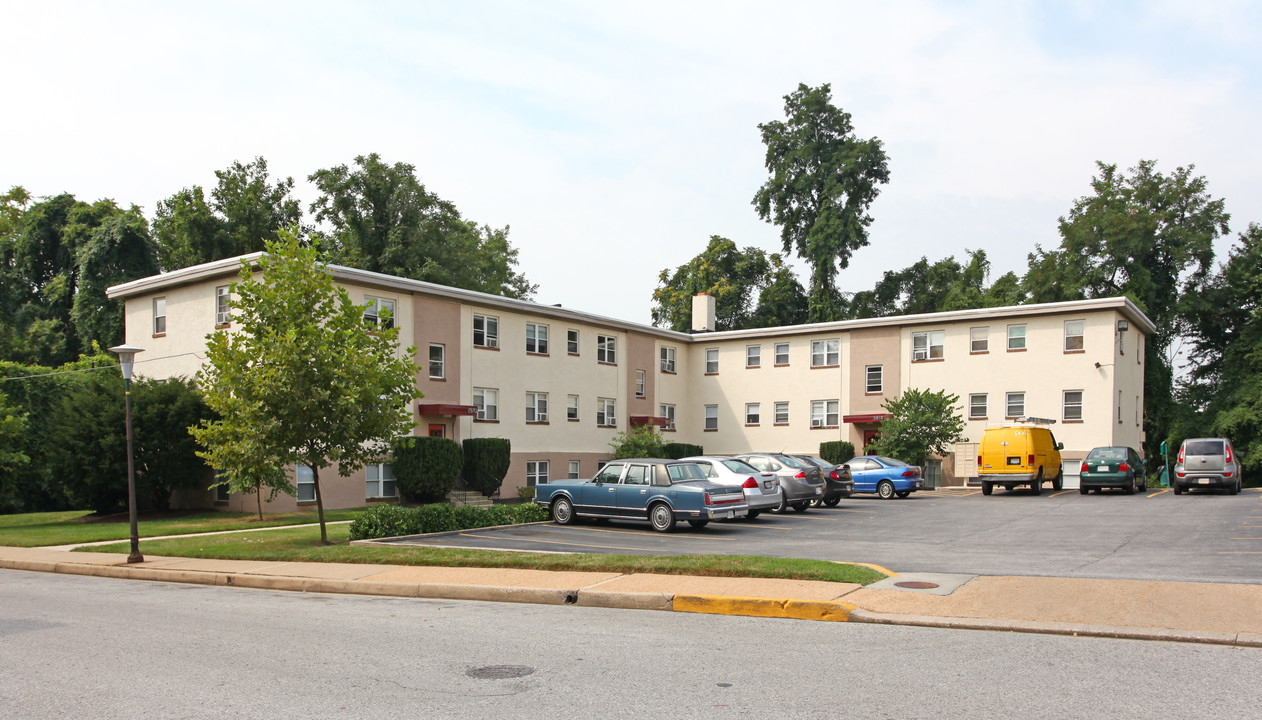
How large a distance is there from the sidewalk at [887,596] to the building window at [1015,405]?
28048 mm

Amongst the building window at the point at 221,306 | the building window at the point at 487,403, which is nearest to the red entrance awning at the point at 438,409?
the building window at the point at 487,403

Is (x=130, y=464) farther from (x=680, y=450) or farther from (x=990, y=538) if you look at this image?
(x=680, y=450)

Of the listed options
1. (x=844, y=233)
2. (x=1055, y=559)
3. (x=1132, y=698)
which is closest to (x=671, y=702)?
(x=1132, y=698)

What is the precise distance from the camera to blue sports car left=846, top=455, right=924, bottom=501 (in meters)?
31.9

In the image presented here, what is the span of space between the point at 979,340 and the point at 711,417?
13288mm

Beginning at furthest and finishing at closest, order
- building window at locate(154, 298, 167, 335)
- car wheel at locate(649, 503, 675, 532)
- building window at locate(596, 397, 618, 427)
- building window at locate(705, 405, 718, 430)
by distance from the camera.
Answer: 1. building window at locate(705, 405, 718, 430)
2. building window at locate(596, 397, 618, 427)
3. building window at locate(154, 298, 167, 335)
4. car wheel at locate(649, 503, 675, 532)

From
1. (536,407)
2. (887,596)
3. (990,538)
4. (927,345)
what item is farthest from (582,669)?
(927,345)

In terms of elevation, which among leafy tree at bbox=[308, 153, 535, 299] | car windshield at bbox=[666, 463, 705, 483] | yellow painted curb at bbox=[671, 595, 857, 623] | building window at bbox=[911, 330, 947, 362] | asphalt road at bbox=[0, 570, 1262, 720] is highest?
leafy tree at bbox=[308, 153, 535, 299]

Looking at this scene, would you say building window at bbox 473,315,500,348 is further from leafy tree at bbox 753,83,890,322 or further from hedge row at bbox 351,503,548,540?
leafy tree at bbox 753,83,890,322

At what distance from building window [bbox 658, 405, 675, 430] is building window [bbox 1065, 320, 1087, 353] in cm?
1757

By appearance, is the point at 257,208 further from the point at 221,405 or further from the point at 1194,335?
the point at 1194,335

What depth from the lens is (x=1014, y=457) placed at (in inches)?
1198

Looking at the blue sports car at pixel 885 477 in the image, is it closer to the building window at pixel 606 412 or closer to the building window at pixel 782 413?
the building window at pixel 782 413

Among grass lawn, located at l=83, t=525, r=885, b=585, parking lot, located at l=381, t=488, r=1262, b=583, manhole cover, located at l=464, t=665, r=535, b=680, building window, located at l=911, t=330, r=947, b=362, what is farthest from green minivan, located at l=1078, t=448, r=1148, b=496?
manhole cover, located at l=464, t=665, r=535, b=680
